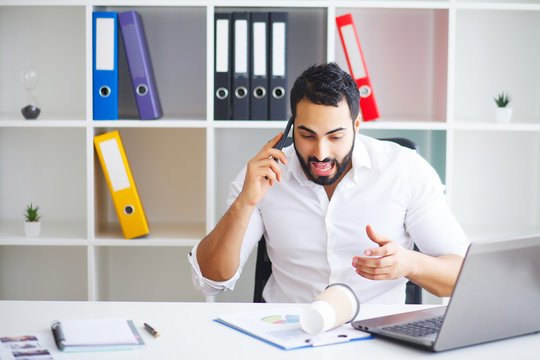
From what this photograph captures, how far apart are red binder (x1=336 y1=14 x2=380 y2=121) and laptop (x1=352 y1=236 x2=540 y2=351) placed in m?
1.27

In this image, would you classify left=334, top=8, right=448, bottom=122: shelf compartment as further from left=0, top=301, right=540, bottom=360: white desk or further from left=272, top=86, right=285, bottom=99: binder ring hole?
left=0, top=301, right=540, bottom=360: white desk

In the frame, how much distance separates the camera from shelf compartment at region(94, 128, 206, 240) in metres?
2.67

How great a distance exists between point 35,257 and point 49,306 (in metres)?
1.50

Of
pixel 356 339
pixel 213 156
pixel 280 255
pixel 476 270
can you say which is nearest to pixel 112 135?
pixel 213 156

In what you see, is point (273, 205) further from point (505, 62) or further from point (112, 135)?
point (505, 62)

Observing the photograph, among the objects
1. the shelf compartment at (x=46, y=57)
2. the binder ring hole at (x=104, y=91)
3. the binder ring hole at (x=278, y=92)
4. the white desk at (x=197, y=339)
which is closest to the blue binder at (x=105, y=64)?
the binder ring hole at (x=104, y=91)

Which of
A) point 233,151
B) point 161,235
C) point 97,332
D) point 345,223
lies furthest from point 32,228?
point 97,332

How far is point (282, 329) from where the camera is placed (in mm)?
1185

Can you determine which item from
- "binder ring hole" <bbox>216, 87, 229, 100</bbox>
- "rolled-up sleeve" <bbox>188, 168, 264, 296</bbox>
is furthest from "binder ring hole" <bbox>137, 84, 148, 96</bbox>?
"rolled-up sleeve" <bbox>188, 168, 264, 296</bbox>

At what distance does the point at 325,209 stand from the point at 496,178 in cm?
122

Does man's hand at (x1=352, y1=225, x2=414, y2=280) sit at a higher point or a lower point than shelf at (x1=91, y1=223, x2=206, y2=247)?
higher

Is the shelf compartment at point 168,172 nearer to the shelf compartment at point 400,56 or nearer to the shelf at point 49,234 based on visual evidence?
the shelf at point 49,234

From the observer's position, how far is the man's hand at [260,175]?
1.65 metres

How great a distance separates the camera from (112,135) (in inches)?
92.0
